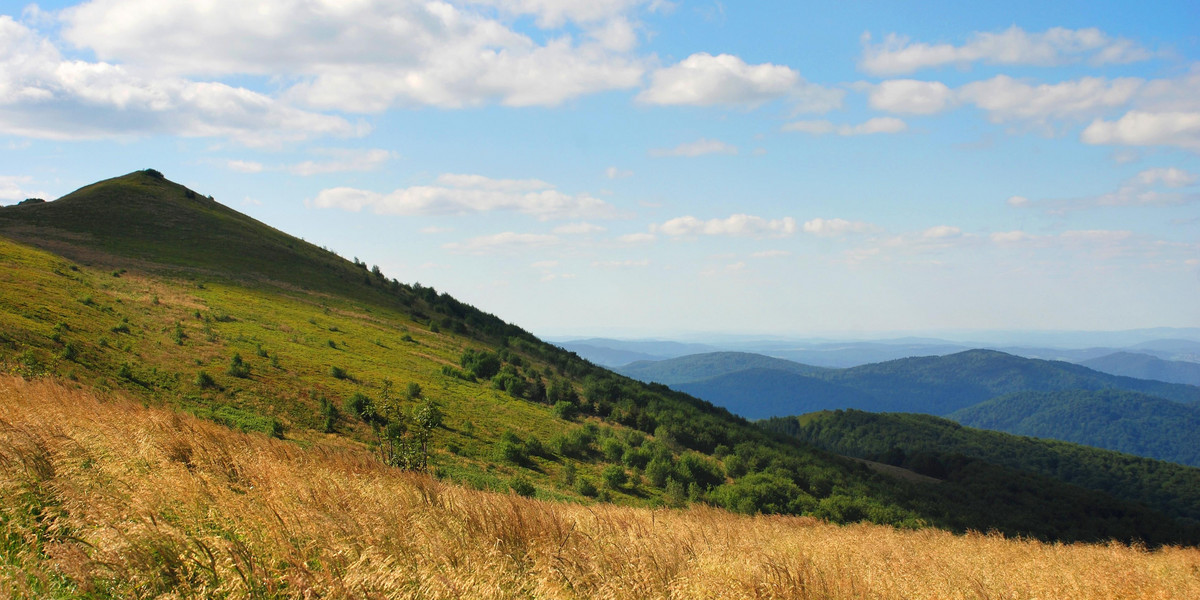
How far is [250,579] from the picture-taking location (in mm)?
5480

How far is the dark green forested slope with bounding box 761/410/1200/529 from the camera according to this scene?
10981cm

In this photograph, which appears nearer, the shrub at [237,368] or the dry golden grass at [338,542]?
the dry golden grass at [338,542]

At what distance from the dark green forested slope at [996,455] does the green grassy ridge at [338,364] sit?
37814 mm

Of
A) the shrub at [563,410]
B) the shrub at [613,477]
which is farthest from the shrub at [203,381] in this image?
the shrub at [563,410]

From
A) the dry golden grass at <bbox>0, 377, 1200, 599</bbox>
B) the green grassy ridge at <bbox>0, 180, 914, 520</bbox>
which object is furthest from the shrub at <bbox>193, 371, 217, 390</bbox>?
the dry golden grass at <bbox>0, 377, 1200, 599</bbox>

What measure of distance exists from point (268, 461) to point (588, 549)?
445cm

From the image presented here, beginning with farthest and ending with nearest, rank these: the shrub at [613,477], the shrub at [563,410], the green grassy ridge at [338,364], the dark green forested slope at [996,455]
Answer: the dark green forested slope at [996,455]
the shrub at [563,410]
the shrub at [613,477]
the green grassy ridge at [338,364]

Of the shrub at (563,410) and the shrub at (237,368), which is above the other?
the shrub at (237,368)

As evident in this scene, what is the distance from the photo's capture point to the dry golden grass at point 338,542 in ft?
18.3

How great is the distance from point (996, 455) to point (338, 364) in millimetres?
145751

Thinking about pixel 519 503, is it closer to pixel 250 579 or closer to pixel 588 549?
pixel 588 549

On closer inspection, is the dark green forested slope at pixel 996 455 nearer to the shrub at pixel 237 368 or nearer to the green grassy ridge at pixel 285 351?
the green grassy ridge at pixel 285 351

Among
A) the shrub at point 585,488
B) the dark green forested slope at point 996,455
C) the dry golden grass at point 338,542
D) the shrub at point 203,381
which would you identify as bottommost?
the dark green forested slope at point 996,455

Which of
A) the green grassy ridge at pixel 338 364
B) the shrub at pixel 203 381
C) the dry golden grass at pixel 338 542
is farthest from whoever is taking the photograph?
the shrub at pixel 203 381
